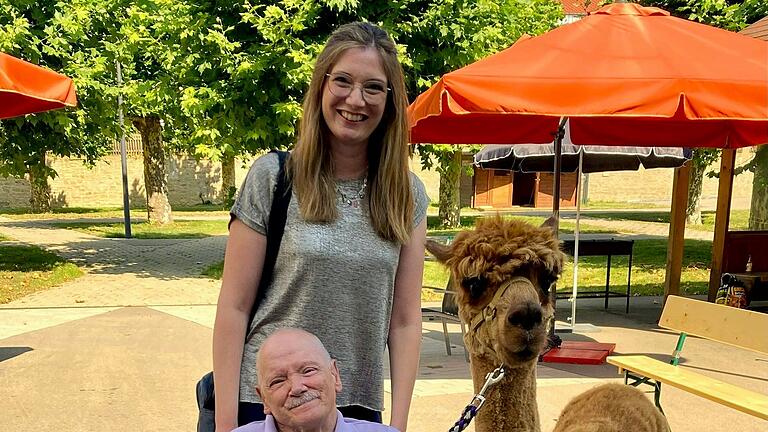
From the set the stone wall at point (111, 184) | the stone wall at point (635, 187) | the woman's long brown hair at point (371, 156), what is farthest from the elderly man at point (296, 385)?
the stone wall at point (635, 187)

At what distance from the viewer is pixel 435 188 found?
3158 centimetres

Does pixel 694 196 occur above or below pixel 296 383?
below

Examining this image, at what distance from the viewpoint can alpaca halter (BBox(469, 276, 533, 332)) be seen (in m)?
2.31

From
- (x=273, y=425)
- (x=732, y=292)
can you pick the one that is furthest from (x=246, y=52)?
(x=273, y=425)

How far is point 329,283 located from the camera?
1769 mm

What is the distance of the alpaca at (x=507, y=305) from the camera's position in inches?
86.9

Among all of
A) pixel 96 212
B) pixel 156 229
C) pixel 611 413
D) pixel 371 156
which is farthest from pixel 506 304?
pixel 96 212

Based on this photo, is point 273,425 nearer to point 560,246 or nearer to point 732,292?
point 560,246

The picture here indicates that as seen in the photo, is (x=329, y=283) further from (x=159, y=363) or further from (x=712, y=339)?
(x=159, y=363)

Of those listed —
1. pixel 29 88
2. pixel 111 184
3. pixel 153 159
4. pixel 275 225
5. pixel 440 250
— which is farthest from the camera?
pixel 111 184

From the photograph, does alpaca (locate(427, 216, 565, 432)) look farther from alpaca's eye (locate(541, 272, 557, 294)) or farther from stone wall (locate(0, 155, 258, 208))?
stone wall (locate(0, 155, 258, 208))

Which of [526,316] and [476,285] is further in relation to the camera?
[476,285]

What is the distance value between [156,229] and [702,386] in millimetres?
17667

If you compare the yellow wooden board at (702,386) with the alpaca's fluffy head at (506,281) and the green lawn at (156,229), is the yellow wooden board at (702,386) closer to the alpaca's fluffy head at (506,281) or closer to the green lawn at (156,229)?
the alpaca's fluffy head at (506,281)
